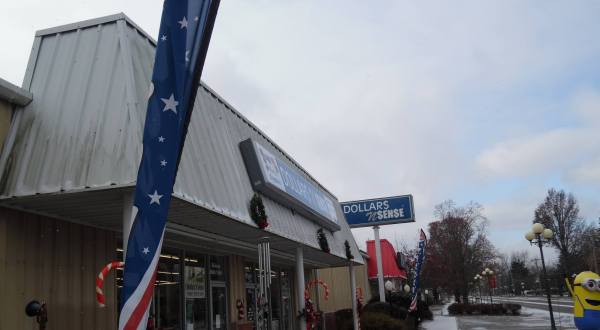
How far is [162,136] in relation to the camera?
4.67 meters

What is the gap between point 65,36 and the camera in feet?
25.1

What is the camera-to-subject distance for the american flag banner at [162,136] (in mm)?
4559

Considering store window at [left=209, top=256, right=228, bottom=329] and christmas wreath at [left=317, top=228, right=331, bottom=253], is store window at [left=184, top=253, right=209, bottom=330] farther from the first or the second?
christmas wreath at [left=317, top=228, right=331, bottom=253]

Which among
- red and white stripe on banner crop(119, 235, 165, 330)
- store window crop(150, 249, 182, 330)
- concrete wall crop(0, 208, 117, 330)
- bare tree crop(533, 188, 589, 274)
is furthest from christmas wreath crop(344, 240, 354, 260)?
bare tree crop(533, 188, 589, 274)

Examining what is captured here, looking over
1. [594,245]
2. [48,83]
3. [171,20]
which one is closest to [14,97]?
[48,83]

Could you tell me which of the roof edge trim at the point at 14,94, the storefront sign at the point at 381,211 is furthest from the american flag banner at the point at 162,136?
the storefront sign at the point at 381,211

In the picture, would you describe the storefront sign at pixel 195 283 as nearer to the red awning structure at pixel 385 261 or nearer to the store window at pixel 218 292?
the store window at pixel 218 292

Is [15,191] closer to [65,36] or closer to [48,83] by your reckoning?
[48,83]

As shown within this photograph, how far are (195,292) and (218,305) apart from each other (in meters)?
1.23

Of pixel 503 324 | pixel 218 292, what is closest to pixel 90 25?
pixel 218 292

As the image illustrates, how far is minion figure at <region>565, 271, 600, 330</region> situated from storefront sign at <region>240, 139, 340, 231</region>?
6992 millimetres

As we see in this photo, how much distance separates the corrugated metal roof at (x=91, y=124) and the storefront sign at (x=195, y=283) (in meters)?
3.92

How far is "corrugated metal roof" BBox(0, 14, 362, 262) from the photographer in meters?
6.36

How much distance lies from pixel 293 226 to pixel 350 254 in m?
6.18
